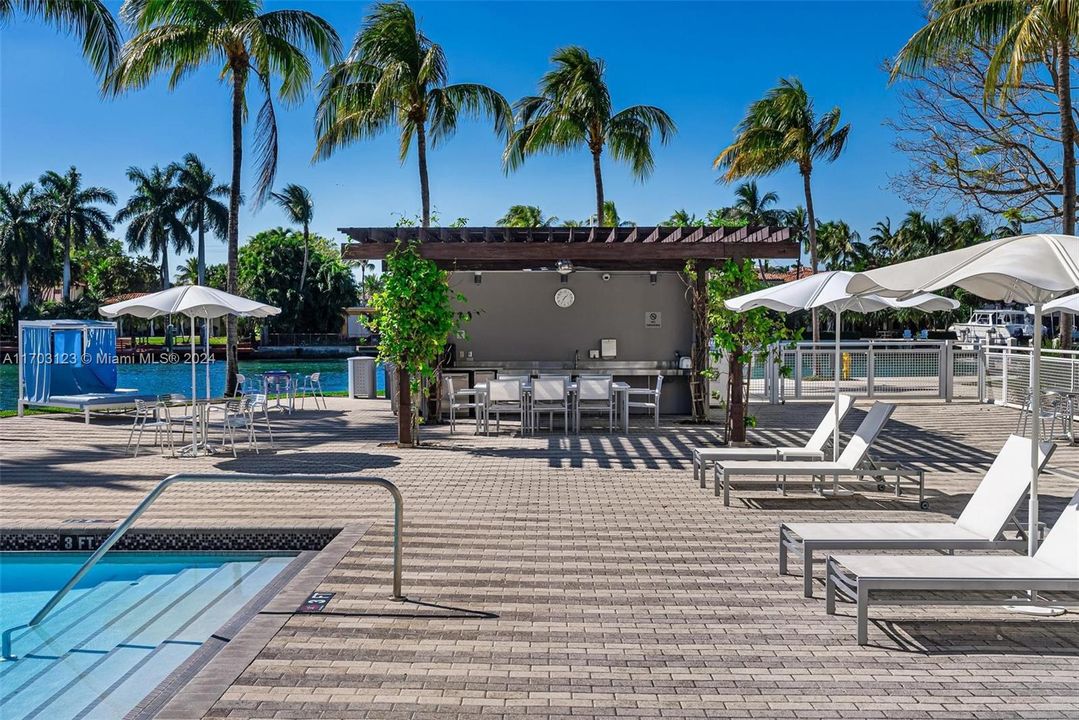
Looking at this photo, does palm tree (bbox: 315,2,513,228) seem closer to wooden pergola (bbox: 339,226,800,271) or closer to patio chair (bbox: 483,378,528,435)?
wooden pergola (bbox: 339,226,800,271)

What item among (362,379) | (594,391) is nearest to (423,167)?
(362,379)

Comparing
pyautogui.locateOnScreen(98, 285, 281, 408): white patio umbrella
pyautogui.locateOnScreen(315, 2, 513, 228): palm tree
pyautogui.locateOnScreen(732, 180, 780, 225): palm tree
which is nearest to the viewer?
pyautogui.locateOnScreen(98, 285, 281, 408): white patio umbrella

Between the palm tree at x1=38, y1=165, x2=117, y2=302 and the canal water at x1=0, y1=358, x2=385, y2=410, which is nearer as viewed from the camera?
the canal water at x1=0, y1=358, x2=385, y2=410

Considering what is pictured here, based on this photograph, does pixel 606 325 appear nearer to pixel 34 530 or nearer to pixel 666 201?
pixel 34 530

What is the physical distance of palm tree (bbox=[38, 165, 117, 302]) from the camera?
53.8m

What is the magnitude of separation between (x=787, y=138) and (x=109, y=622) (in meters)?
26.8

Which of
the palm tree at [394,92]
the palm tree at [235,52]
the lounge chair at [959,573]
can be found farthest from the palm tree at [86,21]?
the lounge chair at [959,573]

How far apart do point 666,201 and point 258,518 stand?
142 feet

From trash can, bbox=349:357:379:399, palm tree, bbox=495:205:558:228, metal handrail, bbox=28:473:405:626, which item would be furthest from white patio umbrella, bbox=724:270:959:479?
palm tree, bbox=495:205:558:228

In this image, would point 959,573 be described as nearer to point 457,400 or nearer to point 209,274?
point 457,400

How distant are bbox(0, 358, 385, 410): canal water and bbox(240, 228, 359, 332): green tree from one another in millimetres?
4782

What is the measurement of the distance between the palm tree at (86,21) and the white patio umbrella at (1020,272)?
52.3ft

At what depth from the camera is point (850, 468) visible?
8320 mm

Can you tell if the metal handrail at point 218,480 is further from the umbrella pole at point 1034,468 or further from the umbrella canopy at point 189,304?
the umbrella canopy at point 189,304
